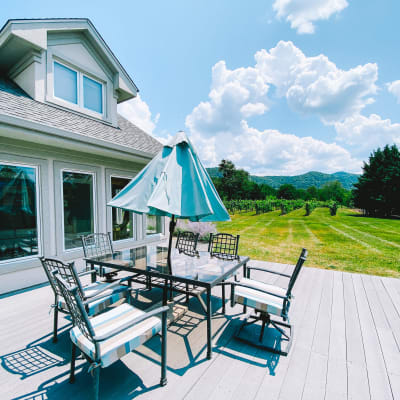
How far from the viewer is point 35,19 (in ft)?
16.7

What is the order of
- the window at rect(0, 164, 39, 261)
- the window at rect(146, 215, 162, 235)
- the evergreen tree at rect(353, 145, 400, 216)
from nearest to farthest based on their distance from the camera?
1. the window at rect(0, 164, 39, 261)
2. the window at rect(146, 215, 162, 235)
3. the evergreen tree at rect(353, 145, 400, 216)

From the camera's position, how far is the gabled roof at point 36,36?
16.3 ft

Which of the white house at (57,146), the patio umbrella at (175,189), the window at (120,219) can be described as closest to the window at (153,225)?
the white house at (57,146)

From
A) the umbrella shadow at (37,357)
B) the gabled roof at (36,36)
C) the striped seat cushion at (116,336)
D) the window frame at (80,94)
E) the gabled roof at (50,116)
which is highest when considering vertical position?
the gabled roof at (36,36)

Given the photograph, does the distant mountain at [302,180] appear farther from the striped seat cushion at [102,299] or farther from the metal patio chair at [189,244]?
the striped seat cushion at [102,299]

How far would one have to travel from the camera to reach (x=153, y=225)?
7.86 meters

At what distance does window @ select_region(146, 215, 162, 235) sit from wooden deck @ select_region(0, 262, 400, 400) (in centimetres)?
421

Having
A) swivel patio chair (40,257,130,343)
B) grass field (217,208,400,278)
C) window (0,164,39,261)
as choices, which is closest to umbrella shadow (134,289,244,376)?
swivel patio chair (40,257,130,343)

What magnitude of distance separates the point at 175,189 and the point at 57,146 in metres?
3.66

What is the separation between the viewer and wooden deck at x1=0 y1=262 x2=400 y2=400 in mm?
1893

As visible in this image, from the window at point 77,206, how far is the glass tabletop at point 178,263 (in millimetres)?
2131

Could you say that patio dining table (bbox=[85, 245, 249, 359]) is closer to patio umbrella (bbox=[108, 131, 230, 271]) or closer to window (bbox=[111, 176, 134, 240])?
patio umbrella (bbox=[108, 131, 230, 271])

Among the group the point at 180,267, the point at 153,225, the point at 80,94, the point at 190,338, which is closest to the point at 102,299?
the point at 180,267

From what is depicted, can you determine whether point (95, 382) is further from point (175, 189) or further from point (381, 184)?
point (381, 184)
